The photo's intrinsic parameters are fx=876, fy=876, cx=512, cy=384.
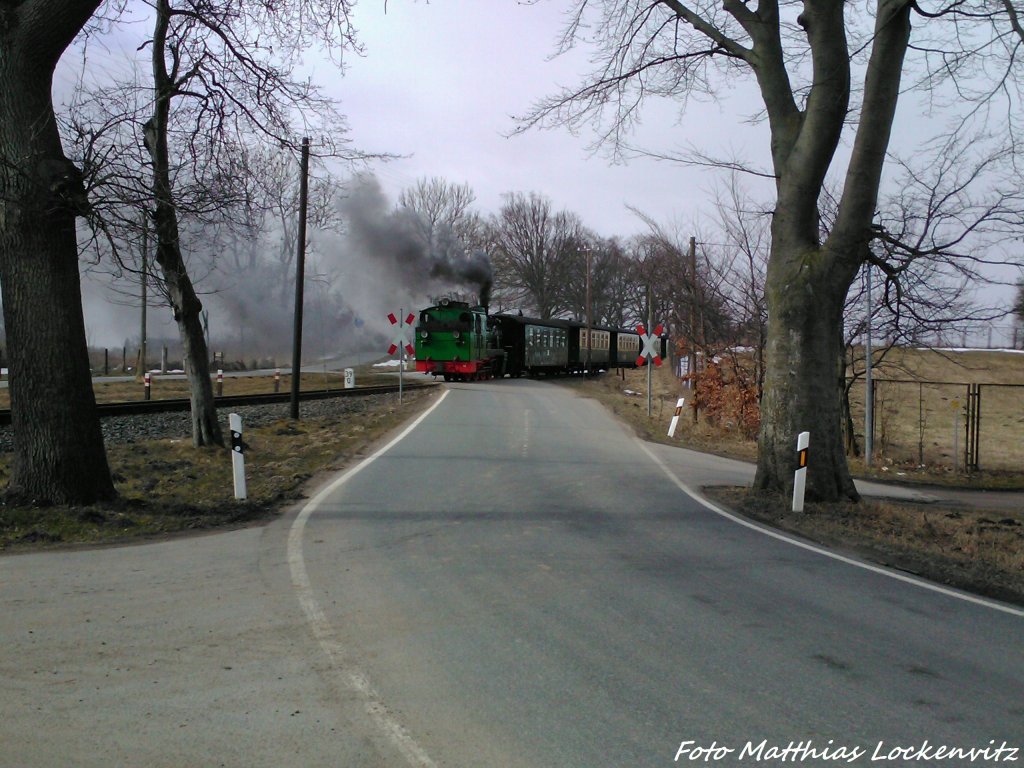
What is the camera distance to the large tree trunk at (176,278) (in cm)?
1482

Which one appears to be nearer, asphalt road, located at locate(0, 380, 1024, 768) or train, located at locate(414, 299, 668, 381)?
asphalt road, located at locate(0, 380, 1024, 768)

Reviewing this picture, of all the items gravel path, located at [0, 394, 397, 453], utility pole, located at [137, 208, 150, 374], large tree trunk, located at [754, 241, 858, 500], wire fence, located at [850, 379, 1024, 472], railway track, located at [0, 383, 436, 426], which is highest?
utility pole, located at [137, 208, 150, 374]

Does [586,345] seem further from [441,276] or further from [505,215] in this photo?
[505,215]

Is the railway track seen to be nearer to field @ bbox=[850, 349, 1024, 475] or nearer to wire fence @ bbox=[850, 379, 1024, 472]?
wire fence @ bbox=[850, 379, 1024, 472]

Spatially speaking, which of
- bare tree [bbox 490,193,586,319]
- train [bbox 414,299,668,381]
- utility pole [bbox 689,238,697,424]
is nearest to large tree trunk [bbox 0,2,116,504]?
utility pole [bbox 689,238,697,424]

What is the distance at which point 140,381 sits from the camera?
38.3 m

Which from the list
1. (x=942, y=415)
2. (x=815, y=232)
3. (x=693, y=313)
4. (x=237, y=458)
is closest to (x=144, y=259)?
(x=237, y=458)

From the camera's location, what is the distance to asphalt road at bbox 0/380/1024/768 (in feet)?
13.1

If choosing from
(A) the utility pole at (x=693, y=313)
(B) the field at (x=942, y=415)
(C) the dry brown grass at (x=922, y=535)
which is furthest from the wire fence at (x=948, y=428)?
(C) the dry brown grass at (x=922, y=535)

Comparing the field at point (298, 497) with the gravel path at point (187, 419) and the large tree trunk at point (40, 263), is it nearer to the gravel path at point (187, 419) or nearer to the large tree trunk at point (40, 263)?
the large tree trunk at point (40, 263)

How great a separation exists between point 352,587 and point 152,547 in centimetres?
259

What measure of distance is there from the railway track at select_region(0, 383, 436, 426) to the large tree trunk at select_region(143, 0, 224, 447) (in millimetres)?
2867

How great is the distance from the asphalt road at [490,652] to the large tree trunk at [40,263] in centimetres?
198

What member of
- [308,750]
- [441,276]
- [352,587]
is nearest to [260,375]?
[441,276]
